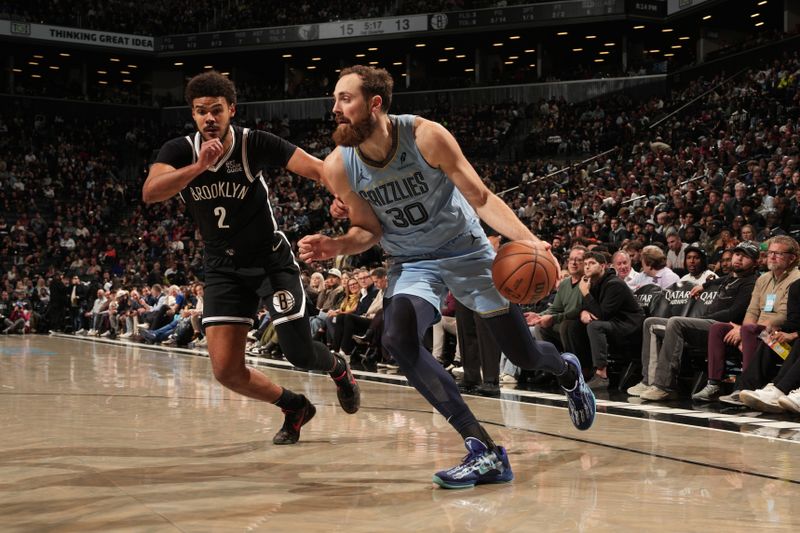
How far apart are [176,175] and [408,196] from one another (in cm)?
117

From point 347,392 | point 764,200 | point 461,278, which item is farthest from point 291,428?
point 764,200

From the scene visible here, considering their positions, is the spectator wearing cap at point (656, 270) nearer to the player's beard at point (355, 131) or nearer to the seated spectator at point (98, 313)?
the player's beard at point (355, 131)

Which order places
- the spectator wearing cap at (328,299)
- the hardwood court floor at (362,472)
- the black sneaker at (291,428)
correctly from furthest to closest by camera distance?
the spectator wearing cap at (328,299) < the black sneaker at (291,428) < the hardwood court floor at (362,472)

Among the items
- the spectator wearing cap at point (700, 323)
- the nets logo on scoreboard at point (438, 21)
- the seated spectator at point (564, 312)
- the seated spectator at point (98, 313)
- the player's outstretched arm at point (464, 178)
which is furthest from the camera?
the nets logo on scoreboard at point (438, 21)

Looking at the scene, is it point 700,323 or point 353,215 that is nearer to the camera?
point 353,215

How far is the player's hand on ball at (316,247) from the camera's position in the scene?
3.76 m

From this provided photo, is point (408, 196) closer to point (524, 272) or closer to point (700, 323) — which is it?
point (524, 272)

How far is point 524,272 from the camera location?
387 centimetres

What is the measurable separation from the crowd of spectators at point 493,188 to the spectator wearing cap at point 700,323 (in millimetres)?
834

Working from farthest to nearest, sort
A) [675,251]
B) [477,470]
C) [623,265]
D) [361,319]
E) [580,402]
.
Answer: [361,319] < [675,251] < [623,265] < [580,402] < [477,470]

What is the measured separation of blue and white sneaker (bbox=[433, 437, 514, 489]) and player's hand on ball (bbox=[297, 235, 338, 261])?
100cm

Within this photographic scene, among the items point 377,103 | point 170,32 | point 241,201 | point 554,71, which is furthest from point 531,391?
point 170,32

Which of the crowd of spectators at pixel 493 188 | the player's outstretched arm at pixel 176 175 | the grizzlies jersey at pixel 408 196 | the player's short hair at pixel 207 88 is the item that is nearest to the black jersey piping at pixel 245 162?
the player's short hair at pixel 207 88

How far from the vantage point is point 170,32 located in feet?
123
